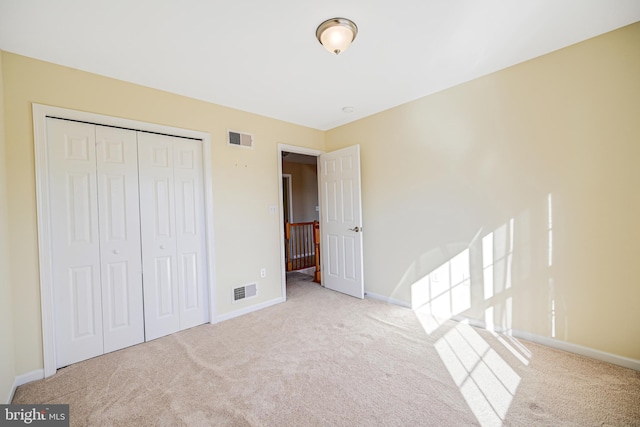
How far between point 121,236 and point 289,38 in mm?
2368

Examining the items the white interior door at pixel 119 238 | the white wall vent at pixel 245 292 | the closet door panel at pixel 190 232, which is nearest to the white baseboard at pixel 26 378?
the white interior door at pixel 119 238

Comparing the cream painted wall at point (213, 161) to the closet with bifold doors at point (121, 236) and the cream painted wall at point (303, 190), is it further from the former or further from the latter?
the cream painted wall at point (303, 190)

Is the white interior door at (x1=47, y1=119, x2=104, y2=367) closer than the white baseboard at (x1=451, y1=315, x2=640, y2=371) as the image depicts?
No

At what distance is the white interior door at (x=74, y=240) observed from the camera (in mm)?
2244

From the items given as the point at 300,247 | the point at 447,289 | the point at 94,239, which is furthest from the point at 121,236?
the point at 300,247

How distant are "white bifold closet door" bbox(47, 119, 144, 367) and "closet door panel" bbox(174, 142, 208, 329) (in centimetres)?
40

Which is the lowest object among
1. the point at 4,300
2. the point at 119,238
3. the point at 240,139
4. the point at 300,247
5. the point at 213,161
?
the point at 300,247

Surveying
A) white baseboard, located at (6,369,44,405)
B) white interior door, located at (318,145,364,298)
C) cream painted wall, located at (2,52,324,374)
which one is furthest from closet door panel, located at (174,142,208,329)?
white interior door, located at (318,145,364,298)

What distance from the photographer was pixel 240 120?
3.38m

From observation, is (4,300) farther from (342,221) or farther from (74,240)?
(342,221)

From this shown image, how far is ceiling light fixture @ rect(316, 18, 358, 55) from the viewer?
184cm

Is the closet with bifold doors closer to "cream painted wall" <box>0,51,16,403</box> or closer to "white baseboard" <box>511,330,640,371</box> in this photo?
"cream painted wall" <box>0,51,16,403</box>

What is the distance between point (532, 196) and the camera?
2.41 m

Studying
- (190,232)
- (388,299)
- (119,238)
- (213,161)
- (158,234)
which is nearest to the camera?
(119,238)
